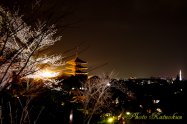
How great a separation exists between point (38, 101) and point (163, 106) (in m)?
28.1

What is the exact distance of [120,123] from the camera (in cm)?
2512

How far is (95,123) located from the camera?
22.2m

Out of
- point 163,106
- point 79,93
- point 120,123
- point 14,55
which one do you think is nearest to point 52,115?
point 120,123

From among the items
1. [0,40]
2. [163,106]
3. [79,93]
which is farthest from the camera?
[163,106]

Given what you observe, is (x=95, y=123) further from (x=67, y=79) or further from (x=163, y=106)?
(x=163, y=106)

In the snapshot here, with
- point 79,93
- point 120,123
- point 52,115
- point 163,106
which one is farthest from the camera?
point 163,106

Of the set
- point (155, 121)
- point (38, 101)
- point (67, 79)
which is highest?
point (67, 79)

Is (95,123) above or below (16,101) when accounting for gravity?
below

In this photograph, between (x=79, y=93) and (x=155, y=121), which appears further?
(x=155, y=121)

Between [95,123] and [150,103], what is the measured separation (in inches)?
942

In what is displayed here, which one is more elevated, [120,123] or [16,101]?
[16,101]

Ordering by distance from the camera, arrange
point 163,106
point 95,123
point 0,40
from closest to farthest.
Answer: point 0,40
point 95,123
point 163,106

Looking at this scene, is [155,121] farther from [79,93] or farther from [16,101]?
[16,101]

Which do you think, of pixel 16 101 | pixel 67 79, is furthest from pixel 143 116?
pixel 16 101
